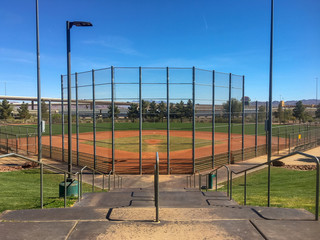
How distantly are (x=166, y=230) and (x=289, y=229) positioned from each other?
1.77 m

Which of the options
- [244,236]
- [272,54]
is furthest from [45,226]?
[272,54]

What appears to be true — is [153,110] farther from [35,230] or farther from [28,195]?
[35,230]

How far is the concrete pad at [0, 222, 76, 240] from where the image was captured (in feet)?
11.1

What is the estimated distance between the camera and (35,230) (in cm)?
358

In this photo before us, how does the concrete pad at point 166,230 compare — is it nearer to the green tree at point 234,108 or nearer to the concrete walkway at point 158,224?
the concrete walkway at point 158,224

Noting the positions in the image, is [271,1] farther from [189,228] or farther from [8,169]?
[8,169]

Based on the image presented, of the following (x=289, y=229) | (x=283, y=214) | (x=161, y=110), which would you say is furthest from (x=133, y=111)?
(x=289, y=229)

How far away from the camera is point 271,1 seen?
13.2 meters

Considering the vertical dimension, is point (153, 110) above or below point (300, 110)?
below

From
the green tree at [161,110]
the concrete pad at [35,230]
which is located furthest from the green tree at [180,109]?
the concrete pad at [35,230]

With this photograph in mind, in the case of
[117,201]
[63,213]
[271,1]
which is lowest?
[117,201]

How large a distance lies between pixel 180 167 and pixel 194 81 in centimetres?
606

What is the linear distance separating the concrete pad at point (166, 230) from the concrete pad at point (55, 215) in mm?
488

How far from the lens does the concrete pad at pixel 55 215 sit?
417 cm
